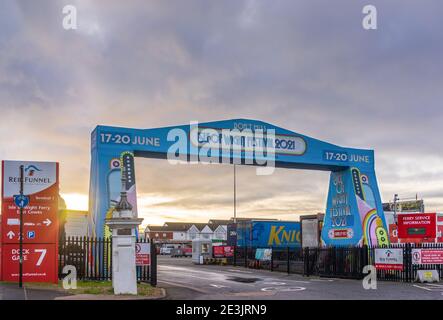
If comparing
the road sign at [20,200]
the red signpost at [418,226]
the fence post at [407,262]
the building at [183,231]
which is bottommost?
the building at [183,231]

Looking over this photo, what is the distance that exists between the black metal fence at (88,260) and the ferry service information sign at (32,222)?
1.64 meters

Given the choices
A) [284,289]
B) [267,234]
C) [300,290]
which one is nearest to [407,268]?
[300,290]

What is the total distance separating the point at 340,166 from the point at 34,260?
775 inches

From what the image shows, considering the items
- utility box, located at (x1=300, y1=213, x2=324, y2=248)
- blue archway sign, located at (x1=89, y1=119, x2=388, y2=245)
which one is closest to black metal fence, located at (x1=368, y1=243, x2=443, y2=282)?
blue archway sign, located at (x1=89, y1=119, x2=388, y2=245)

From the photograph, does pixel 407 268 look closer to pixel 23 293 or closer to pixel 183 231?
pixel 23 293

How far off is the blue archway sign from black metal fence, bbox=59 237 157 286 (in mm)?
1811

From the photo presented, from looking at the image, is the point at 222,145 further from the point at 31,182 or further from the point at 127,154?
the point at 31,182

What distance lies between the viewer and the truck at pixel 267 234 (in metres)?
49.0

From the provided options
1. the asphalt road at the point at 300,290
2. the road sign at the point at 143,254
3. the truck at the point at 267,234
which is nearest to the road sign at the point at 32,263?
the road sign at the point at 143,254

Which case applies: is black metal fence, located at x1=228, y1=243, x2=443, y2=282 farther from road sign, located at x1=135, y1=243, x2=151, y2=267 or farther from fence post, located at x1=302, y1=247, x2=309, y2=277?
road sign, located at x1=135, y1=243, x2=151, y2=267

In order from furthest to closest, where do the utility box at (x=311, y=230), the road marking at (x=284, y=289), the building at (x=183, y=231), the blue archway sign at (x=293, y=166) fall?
the building at (x=183, y=231)
the utility box at (x=311, y=230)
the blue archway sign at (x=293, y=166)
the road marking at (x=284, y=289)

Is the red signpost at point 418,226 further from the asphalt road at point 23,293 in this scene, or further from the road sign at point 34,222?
the asphalt road at point 23,293

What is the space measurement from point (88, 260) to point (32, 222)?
419 centimetres

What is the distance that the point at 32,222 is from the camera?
2233 cm
